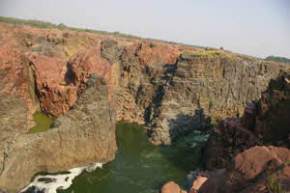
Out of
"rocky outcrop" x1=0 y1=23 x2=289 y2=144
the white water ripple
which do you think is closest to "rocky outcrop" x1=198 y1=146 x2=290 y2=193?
the white water ripple

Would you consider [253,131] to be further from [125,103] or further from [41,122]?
[125,103]

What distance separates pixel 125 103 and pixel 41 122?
43.4 ft

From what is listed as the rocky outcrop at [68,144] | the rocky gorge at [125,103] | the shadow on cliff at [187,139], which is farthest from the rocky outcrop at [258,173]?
the shadow on cliff at [187,139]

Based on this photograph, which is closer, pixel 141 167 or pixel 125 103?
pixel 141 167

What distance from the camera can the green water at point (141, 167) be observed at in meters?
26.9

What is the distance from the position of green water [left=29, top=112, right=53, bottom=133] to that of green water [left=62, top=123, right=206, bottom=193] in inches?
234

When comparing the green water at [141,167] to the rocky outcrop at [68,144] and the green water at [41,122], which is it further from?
the green water at [41,122]

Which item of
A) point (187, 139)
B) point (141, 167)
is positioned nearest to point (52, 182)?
point (141, 167)

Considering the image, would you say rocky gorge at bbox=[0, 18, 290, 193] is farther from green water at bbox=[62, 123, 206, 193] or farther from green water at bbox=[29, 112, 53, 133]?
green water at bbox=[62, 123, 206, 193]

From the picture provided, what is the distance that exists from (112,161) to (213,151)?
7469mm

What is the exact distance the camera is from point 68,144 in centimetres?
2931

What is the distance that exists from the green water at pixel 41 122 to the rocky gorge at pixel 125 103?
531mm

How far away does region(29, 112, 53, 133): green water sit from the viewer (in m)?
32.0

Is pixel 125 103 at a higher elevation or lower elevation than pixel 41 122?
higher
